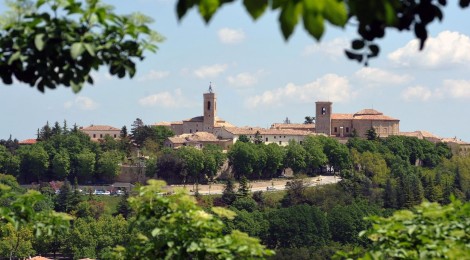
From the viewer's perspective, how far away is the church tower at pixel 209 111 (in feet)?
275

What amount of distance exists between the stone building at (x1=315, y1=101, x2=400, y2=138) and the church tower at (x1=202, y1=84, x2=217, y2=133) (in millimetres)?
10963

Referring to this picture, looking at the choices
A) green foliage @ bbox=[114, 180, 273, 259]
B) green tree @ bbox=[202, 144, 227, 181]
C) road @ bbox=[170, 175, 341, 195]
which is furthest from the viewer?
green tree @ bbox=[202, 144, 227, 181]

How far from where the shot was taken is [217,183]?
219 feet

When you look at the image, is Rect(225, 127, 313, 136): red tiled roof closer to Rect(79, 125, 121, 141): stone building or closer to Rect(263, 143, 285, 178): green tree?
Rect(263, 143, 285, 178): green tree

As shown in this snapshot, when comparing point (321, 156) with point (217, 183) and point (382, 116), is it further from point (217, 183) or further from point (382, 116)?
point (382, 116)

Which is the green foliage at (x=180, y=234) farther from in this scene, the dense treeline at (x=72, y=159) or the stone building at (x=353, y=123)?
the stone building at (x=353, y=123)

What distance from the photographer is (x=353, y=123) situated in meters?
85.8

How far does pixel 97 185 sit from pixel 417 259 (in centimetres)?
6528

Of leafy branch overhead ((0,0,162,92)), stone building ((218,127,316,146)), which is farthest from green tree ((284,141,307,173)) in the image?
leafy branch overhead ((0,0,162,92))

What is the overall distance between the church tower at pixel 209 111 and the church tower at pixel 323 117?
10.9 meters

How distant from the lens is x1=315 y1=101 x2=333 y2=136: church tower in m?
86.9

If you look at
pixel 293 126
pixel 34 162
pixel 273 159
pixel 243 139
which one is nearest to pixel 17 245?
pixel 34 162

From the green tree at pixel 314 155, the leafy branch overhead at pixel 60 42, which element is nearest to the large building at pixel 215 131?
the green tree at pixel 314 155

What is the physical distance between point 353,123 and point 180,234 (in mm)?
82063
